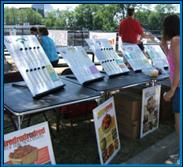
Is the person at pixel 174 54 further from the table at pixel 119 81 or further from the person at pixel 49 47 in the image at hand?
the person at pixel 49 47

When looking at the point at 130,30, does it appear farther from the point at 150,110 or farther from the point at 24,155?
the point at 24,155

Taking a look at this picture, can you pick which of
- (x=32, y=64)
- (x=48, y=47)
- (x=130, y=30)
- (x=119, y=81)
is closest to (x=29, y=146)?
(x=32, y=64)

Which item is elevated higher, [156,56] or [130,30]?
[130,30]

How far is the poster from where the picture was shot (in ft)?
19.3

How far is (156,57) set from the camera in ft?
19.7

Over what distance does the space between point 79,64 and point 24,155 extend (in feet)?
5.39

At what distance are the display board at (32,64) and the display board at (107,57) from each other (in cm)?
106

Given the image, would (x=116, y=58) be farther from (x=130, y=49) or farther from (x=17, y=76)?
(x=17, y=76)

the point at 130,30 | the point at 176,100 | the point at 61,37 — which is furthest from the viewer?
the point at 61,37

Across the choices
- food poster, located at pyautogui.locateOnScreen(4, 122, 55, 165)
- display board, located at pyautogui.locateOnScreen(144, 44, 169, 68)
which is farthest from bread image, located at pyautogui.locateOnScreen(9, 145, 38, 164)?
display board, located at pyautogui.locateOnScreen(144, 44, 169, 68)

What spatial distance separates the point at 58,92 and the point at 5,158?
45.7 inches

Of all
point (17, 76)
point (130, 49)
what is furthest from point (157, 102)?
point (17, 76)

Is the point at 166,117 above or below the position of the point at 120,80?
below

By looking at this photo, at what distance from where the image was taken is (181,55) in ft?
11.6
